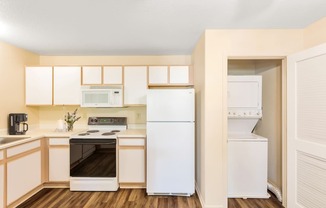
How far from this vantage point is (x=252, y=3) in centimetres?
170

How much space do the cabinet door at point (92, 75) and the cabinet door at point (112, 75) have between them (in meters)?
0.09

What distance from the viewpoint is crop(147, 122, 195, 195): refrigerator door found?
8.66 ft

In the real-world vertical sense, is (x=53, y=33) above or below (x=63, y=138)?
above

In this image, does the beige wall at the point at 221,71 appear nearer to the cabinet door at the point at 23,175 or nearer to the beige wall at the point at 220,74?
the beige wall at the point at 220,74

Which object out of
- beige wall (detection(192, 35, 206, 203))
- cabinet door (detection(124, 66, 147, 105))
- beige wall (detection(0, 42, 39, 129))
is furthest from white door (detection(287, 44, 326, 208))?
beige wall (detection(0, 42, 39, 129))

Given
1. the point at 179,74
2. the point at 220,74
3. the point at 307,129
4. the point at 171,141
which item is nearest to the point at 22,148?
the point at 171,141

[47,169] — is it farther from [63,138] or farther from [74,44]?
[74,44]

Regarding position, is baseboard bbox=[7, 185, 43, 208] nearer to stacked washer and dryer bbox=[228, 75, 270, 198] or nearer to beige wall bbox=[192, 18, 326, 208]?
beige wall bbox=[192, 18, 326, 208]

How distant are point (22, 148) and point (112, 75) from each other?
167 cm

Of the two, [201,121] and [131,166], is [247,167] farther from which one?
[131,166]

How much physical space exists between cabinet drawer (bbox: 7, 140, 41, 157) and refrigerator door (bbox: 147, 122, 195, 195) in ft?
5.46

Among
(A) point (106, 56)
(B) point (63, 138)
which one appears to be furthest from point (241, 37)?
(B) point (63, 138)

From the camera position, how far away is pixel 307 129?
200 centimetres

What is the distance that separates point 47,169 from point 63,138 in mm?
553
